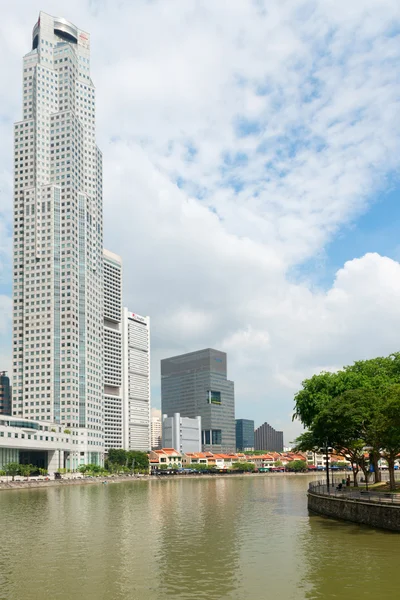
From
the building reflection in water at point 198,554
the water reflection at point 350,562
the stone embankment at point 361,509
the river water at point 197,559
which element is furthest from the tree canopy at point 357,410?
the building reflection in water at point 198,554

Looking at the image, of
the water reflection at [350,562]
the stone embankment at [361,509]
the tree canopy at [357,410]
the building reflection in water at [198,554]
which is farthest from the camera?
the tree canopy at [357,410]

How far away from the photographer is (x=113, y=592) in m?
38.8

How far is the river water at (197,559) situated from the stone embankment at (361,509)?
1.41m

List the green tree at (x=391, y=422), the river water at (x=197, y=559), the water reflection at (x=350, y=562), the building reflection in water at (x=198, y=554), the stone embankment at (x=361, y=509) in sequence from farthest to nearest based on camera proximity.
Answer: the green tree at (x=391, y=422), the stone embankment at (x=361, y=509), the building reflection in water at (x=198, y=554), the river water at (x=197, y=559), the water reflection at (x=350, y=562)

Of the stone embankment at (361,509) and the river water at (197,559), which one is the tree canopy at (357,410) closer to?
the stone embankment at (361,509)

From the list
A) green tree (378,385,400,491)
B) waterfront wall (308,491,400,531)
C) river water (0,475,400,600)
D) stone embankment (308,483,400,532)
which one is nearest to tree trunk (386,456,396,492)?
green tree (378,385,400,491)

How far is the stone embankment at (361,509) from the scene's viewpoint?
58100 mm

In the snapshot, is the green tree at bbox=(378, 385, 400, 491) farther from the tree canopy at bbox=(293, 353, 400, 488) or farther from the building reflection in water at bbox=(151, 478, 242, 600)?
the building reflection in water at bbox=(151, 478, 242, 600)

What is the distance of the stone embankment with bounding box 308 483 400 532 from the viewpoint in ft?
191

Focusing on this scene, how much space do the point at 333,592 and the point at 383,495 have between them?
29585mm

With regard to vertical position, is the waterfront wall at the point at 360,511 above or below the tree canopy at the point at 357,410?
below

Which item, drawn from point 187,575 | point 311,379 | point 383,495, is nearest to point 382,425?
point 383,495

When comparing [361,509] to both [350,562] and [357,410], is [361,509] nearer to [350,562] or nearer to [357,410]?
[357,410]

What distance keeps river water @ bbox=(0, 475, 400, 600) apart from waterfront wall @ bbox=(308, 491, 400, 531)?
135 centimetres
